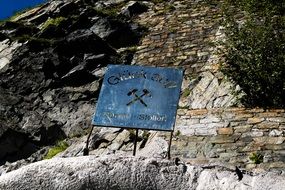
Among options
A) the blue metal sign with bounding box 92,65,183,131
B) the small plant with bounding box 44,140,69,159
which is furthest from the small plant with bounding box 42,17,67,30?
the blue metal sign with bounding box 92,65,183,131

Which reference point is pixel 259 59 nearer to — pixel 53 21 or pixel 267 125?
pixel 267 125

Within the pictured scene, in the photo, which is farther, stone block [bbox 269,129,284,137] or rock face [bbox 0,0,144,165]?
rock face [bbox 0,0,144,165]

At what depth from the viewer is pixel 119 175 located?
9.75 ft

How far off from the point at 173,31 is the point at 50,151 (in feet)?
15.9

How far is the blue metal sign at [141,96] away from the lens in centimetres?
479

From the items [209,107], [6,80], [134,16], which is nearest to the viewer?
[209,107]

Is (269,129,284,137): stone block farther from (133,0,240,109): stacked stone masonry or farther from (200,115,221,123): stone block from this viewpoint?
(133,0,240,109): stacked stone masonry

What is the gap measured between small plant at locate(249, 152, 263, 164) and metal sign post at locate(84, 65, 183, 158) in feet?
8.59

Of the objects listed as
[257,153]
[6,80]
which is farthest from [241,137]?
[6,80]

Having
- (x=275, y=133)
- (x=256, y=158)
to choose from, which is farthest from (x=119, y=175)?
(x=275, y=133)

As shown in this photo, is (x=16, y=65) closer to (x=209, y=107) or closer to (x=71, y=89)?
(x=71, y=89)

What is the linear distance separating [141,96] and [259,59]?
522 centimetres

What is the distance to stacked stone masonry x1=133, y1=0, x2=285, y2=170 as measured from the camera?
7.61 m

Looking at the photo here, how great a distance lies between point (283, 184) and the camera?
9.13 ft
